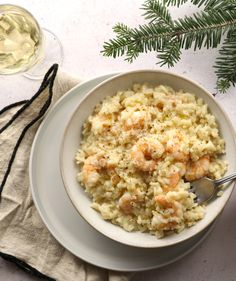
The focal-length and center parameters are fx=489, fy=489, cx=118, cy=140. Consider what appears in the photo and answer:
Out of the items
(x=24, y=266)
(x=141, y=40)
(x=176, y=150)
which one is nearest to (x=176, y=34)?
(x=141, y=40)

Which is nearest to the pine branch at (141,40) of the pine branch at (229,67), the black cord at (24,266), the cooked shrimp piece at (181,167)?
the pine branch at (229,67)

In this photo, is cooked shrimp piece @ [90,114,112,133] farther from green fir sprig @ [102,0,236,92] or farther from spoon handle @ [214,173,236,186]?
spoon handle @ [214,173,236,186]

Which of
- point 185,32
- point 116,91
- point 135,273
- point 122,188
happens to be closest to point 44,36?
point 116,91

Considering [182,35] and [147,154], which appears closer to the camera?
[147,154]

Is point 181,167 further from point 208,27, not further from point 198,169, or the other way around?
point 208,27

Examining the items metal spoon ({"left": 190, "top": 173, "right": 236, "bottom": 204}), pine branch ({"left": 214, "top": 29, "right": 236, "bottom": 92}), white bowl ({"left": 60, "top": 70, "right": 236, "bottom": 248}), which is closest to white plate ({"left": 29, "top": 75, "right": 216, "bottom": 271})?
white bowl ({"left": 60, "top": 70, "right": 236, "bottom": 248})
